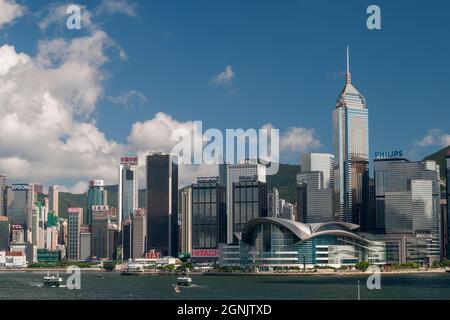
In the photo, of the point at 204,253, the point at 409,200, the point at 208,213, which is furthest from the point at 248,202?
the point at 409,200

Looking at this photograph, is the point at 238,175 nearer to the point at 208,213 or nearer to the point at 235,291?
the point at 208,213

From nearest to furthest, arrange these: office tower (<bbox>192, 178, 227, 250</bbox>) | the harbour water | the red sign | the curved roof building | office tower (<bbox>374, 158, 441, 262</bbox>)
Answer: the harbour water
the curved roof building
office tower (<bbox>374, 158, 441, 262</bbox>)
the red sign
office tower (<bbox>192, 178, 227, 250</bbox>)

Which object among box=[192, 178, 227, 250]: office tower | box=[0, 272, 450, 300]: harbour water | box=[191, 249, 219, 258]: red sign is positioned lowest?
box=[191, 249, 219, 258]: red sign

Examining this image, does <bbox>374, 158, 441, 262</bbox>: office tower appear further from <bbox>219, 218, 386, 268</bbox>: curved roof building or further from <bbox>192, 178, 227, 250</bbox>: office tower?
A: <bbox>192, 178, 227, 250</bbox>: office tower

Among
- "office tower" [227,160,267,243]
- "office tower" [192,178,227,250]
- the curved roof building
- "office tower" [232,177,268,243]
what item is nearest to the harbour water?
the curved roof building
